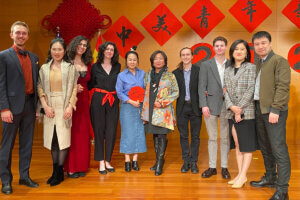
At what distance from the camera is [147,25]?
5129 millimetres

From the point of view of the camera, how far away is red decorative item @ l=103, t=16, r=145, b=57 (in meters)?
5.12

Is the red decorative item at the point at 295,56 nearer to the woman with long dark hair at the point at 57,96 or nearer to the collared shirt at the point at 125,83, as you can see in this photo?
the collared shirt at the point at 125,83

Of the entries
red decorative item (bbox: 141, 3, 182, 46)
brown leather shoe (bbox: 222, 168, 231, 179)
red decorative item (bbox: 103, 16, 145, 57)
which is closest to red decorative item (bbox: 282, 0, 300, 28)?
red decorative item (bbox: 141, 3, 182, 46)

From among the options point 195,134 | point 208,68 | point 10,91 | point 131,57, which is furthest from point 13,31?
point 195,134

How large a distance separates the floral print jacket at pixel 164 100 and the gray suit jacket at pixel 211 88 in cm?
29

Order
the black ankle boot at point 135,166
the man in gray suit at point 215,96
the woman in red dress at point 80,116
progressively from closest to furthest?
the man in gray suit at point 215,96, the woman in red dress at point 80,116, the black ankle boot at point 135,166

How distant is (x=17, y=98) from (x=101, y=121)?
95 centimetres

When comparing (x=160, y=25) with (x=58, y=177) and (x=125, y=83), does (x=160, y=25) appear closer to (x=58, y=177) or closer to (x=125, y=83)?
(x=125, y=83)

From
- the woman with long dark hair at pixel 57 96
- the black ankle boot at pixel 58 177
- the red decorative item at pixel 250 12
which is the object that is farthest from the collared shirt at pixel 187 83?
the red decorative item at pixel 250 12

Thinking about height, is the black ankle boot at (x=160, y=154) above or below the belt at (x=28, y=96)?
below

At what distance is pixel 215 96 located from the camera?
9.21ft

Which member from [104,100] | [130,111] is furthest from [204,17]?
[104,100]

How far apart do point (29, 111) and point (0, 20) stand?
359cm

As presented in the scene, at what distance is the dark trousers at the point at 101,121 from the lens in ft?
9.99
